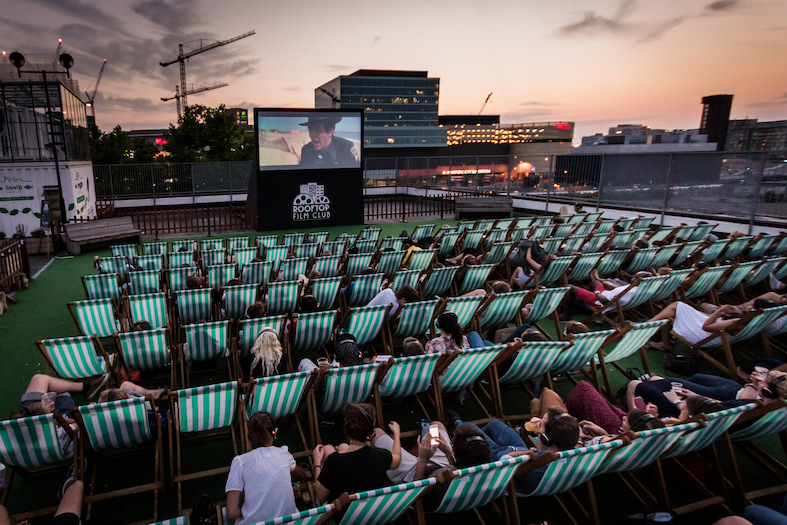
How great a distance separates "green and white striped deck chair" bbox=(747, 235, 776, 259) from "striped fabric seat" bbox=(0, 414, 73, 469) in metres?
9.90

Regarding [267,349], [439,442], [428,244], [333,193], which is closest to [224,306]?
[267,349]

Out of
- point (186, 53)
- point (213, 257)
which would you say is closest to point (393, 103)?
point (186, 53)

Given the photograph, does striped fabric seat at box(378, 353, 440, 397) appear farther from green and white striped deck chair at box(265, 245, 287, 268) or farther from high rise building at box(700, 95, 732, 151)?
high rise building at box(700, 95, 732, 151)

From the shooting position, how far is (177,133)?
150ft

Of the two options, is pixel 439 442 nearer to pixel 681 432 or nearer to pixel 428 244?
pixel 681 432

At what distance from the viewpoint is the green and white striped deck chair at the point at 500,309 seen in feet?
15.9

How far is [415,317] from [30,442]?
333 centimetres

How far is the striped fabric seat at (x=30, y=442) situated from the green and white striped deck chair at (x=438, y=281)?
452 cm

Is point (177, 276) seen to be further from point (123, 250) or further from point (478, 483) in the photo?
point (478, 483)

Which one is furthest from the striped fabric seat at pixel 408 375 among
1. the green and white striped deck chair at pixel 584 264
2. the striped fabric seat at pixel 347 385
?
the green and white striped deck chair at pixel 584 264

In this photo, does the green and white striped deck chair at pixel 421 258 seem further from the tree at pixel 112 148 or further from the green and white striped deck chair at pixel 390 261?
the tree at pixel 112 148

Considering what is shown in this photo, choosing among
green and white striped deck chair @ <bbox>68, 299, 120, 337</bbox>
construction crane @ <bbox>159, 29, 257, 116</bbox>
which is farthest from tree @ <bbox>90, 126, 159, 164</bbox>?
construction crane @ <bbox>159, 29, 257, 116</bbox>

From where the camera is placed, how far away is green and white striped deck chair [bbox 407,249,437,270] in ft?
23.7

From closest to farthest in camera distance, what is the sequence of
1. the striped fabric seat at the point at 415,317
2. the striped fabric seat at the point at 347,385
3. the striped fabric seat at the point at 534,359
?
the striped fabric seat at the point at 347,385 → the striped fabric seat at the point at 534,359 → the striped fabric seat at the point at 415,317
